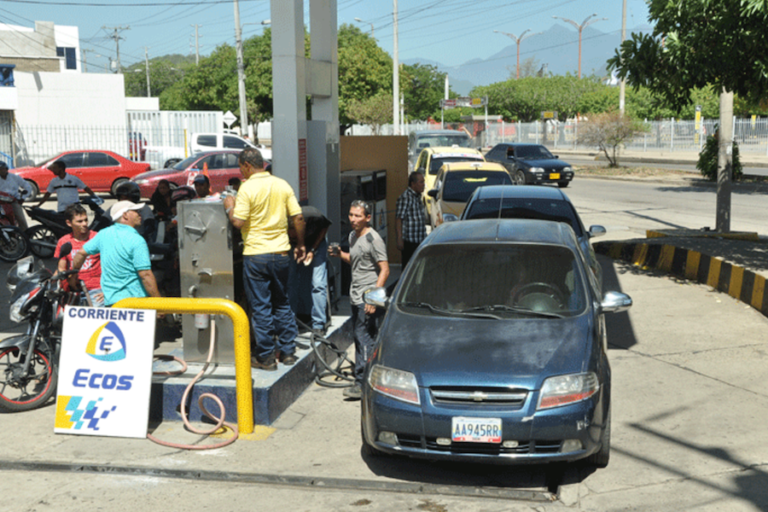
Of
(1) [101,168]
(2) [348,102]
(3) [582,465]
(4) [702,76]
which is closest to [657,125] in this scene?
(2) [348,102]

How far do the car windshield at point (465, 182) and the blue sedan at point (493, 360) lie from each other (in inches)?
329

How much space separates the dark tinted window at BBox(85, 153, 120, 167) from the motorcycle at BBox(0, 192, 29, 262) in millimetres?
12332

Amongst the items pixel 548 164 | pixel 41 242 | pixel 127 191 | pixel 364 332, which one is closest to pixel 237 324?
pixel 364 332

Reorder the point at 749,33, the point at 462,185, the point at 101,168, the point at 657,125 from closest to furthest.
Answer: the point at 749,33 < the point at 462,185 < the point at 101,168 < the point at 657,125

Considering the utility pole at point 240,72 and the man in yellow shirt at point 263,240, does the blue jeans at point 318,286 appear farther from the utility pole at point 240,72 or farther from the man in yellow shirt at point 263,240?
the utility pole at point 240,72

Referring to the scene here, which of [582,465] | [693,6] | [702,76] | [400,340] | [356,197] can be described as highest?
[693,6]

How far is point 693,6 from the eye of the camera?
1044 cm

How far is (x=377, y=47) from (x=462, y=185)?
50.6 metres

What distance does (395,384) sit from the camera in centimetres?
512

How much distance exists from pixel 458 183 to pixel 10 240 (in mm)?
8102

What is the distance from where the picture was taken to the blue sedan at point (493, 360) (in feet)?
16.0

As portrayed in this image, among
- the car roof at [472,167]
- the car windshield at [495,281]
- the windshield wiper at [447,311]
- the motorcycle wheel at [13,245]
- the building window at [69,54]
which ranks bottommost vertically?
the motorcycle wheel at [13,245]

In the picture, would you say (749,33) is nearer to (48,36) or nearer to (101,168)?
(101,168)

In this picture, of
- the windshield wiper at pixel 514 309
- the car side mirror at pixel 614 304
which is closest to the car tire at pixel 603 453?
the windshield wiper at pixel 514 309
